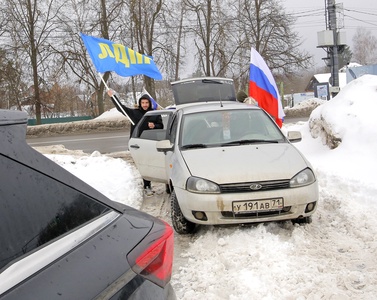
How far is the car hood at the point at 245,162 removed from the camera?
4234 millimetres

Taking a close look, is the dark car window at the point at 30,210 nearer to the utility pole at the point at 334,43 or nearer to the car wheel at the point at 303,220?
the car wheel at the point at 303,220

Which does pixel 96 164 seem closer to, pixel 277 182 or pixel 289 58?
pixel 277 182

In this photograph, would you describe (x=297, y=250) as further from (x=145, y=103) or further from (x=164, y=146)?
(x=145, y=103)

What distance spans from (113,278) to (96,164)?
25.1ft

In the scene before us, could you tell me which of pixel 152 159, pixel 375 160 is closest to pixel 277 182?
pixel 152 159

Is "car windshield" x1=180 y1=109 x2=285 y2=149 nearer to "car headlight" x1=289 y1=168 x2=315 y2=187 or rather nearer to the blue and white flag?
"car headlight" x1=289 y1=168 x2=315 y2=187

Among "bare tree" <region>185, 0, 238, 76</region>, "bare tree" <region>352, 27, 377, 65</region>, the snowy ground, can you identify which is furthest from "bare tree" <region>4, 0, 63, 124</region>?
"bare tree" <region>352, 27, 377, 65</region>

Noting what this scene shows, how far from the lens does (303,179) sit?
432cm

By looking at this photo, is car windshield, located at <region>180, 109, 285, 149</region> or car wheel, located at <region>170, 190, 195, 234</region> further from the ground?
car windshield, located at <region>180, 109, 285, 149</region>

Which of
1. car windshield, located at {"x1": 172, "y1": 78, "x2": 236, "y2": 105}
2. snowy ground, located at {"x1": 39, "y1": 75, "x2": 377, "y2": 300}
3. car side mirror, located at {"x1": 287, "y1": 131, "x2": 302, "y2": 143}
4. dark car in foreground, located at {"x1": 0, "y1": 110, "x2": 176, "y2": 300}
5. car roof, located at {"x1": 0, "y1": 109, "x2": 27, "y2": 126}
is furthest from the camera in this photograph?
car windshield, located at {"x1": 172, "y1": 78, "x2": 236, "y2": 105}

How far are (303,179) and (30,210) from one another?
3460mm

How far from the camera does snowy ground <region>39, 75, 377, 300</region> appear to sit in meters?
3.30

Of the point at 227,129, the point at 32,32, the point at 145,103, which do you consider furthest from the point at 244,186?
the point at 32,32

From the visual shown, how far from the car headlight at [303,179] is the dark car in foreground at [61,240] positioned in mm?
2761
